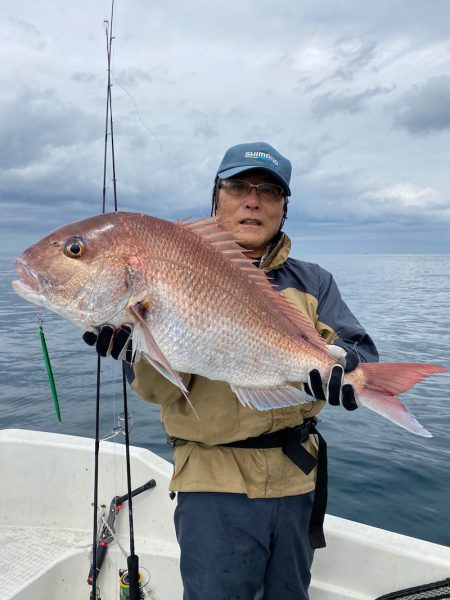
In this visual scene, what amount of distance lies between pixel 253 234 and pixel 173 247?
1005 millimetres

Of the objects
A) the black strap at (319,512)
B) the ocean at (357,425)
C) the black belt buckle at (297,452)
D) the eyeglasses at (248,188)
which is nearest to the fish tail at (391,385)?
the black belt buckle at (297,452)

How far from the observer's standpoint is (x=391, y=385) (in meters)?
2.45

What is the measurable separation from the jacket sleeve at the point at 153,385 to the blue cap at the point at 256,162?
56.9 inches

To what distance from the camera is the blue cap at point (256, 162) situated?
10.5 feet

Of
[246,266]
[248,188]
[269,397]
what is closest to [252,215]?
[248,188]

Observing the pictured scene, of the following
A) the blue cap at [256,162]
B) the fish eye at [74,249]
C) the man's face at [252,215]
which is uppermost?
the blue cap at [256,162]

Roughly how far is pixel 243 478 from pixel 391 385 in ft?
3.16

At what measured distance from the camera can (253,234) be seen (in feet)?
10.6

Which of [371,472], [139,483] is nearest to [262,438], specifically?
[139,483]

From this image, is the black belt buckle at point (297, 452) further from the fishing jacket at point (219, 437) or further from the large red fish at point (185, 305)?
the large red fish at point (185, 305)

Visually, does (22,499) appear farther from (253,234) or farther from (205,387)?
(253,234)

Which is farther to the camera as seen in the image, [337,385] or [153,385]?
[153,385]

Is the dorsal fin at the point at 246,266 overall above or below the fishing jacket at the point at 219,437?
above

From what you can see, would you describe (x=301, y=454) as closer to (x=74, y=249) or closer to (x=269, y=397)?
(x=269, y=397)
